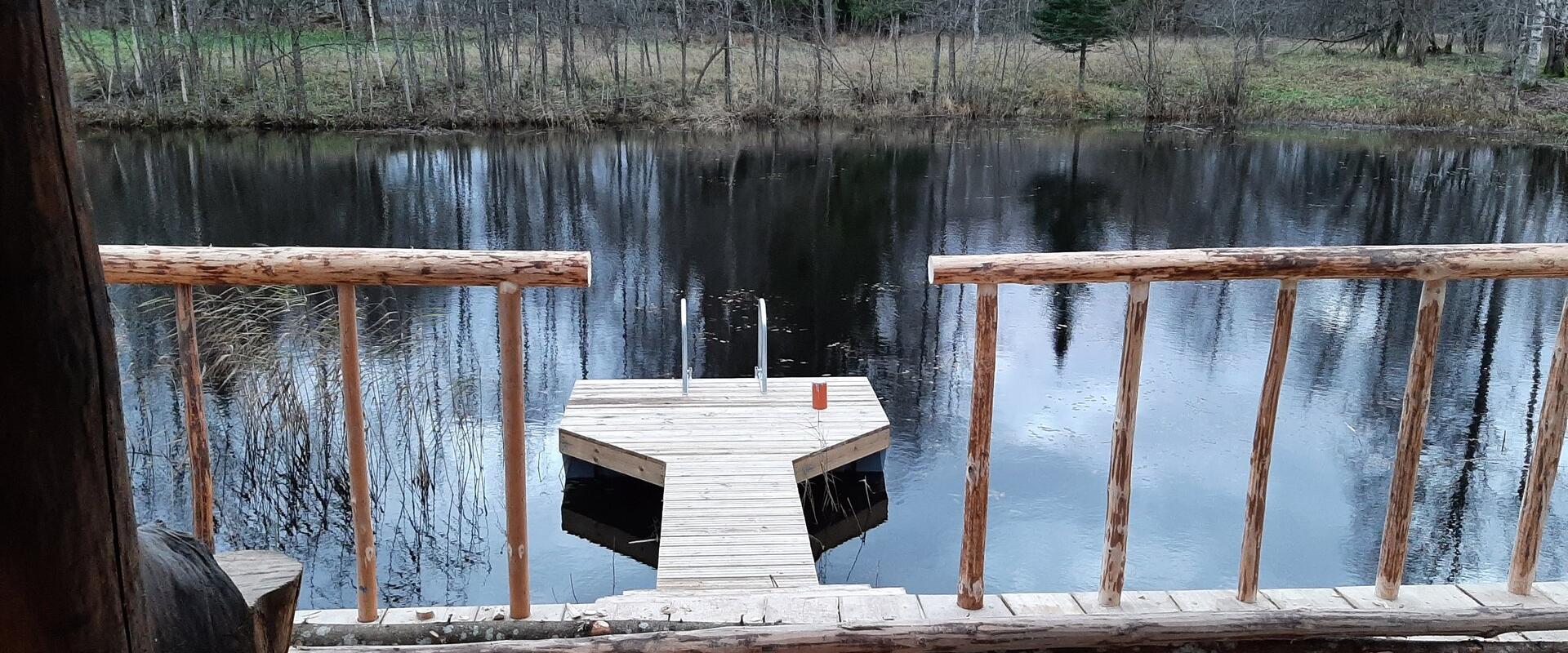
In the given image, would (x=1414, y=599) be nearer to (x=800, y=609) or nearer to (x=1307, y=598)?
(x=1307, y=598)

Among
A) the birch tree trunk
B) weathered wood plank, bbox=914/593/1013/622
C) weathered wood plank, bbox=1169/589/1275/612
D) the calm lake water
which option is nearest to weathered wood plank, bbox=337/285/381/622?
weathered wood plank, bbox=914/593/1013/622

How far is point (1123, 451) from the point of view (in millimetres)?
2738

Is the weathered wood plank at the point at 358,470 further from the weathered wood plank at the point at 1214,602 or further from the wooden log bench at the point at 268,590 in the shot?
the weathered wood plank at the point at 1214,602

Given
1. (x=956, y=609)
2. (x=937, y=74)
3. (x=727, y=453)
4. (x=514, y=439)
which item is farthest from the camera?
(x=937, y=74)

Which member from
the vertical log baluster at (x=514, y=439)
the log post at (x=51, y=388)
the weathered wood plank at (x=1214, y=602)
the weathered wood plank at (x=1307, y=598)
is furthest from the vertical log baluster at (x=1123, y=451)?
the log post at (x=51, y=388)


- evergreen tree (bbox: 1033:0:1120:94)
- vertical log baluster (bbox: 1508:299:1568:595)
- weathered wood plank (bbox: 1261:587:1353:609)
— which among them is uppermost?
evergreen tree (bbox: 1033:0:1120:94)

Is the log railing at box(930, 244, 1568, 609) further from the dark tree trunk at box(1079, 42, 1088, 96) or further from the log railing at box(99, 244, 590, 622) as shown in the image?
the dark tree trunk at box(1079, 42, 1088, 96)

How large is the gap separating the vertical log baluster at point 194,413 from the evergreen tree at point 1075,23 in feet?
88.1

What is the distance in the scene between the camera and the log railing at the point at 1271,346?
2.60 m

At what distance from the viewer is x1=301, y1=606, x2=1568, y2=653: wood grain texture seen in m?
2.39

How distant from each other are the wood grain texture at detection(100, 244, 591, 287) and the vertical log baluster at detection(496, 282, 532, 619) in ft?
0.21

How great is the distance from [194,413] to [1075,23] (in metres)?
27.8

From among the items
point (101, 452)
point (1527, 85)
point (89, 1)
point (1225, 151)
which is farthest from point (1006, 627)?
point (89, 1)

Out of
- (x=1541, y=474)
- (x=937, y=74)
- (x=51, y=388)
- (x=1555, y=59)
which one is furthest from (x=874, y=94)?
(x=51, y=388)
